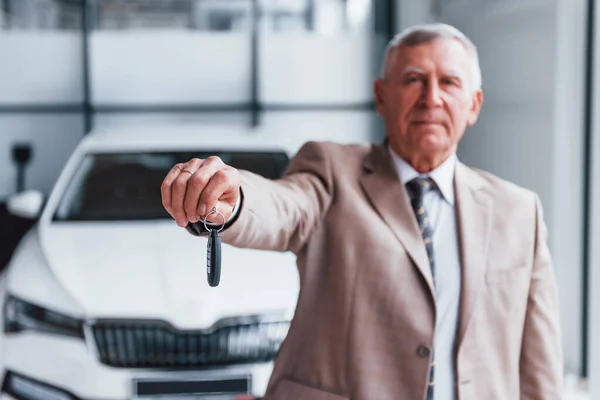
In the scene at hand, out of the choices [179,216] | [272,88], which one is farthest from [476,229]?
[272,88]

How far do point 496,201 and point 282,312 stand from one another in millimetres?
Result: 1131

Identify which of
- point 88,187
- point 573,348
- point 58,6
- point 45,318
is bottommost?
point 573,348

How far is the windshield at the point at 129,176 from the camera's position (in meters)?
3.20

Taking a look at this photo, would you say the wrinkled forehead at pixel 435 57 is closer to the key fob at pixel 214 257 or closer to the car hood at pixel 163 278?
the key fob at pixel 214 257

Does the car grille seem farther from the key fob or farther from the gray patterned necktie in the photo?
the key fob

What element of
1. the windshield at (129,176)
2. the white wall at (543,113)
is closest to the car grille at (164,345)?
the windshield at (129,176)

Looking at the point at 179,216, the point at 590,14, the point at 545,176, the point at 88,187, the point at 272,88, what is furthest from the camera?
the point at 272,88

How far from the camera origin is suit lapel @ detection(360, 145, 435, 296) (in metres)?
1.27

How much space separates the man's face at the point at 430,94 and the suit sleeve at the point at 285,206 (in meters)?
0.17

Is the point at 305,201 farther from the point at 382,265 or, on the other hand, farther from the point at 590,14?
the point at 590,14

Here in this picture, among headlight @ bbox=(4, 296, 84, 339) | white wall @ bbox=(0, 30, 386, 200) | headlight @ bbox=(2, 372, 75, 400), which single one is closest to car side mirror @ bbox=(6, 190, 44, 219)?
headlight @ bbox=(4, 296, 84, 339)

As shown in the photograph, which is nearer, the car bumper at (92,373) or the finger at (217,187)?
the finger at (217,187)

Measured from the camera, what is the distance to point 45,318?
2.39 m

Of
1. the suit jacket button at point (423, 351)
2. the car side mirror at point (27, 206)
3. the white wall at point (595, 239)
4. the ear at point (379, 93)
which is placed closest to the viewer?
the suit jacket button at point (423, 351)
